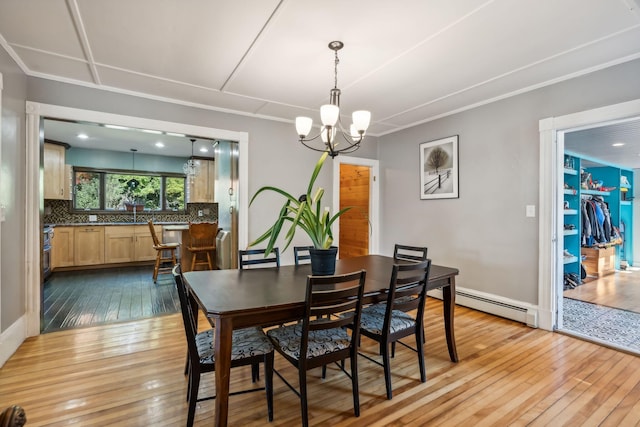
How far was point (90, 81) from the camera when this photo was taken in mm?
2990

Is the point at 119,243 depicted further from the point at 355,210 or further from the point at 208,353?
the point at 208,353

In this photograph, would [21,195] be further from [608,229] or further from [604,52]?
[608,229]

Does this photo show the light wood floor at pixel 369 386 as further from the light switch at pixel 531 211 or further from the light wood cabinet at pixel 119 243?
the light wood cabinet at pixel 119 243

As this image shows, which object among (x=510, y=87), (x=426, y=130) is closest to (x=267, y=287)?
(x=510, y=87)

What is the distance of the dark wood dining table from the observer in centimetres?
153

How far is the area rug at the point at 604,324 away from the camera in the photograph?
9.23 ft

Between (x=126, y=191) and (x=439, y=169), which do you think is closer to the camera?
(x=439, y=169)

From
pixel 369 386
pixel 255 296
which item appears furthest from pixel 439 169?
pixel 255 296

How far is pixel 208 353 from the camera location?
1701 millimetres

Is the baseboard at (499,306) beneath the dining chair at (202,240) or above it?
beneath

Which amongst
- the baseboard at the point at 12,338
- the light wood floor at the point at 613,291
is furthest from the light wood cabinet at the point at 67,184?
the light wood floor at the point at 613,291

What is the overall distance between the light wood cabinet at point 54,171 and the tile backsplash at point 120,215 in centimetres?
49

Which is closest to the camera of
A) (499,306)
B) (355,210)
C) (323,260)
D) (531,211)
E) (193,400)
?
(193,400)

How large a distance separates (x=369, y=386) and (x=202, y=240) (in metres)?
3.56
